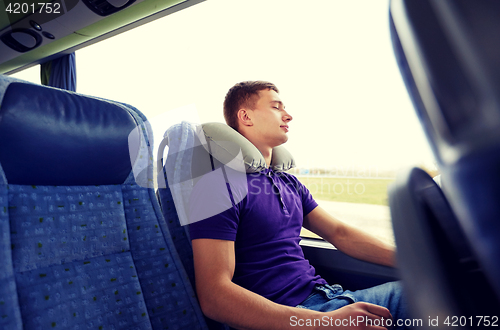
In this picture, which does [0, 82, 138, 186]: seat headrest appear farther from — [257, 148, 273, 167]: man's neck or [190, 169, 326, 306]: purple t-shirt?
[257, 148, 273, 167]: man's neck

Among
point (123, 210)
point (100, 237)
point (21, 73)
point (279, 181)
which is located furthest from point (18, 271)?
point (21, 73)

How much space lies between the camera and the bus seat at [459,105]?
0.64 feet

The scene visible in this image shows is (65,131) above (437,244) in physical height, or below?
above

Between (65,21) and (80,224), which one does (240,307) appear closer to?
(80,224)

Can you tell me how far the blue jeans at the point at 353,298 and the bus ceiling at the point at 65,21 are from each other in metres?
2.00

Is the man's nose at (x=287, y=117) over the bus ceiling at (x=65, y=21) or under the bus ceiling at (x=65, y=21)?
under

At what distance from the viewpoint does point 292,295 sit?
3.37 ft

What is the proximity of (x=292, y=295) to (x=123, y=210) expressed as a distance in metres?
0.67

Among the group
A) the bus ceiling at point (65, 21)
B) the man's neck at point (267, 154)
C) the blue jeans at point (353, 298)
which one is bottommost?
the blue jeans at point (353, 298)

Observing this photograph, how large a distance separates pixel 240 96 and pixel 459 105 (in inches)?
51.4

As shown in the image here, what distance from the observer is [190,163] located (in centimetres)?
113

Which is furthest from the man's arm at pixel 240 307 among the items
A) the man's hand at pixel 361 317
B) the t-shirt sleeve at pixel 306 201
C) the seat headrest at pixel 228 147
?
the t-shirt sleeve at pixel 306 201

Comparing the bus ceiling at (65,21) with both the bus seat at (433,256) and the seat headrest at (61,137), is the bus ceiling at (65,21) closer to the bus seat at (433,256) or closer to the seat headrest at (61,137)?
the seat headrest at (61,137)

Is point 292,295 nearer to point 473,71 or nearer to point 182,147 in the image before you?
point 182,147
